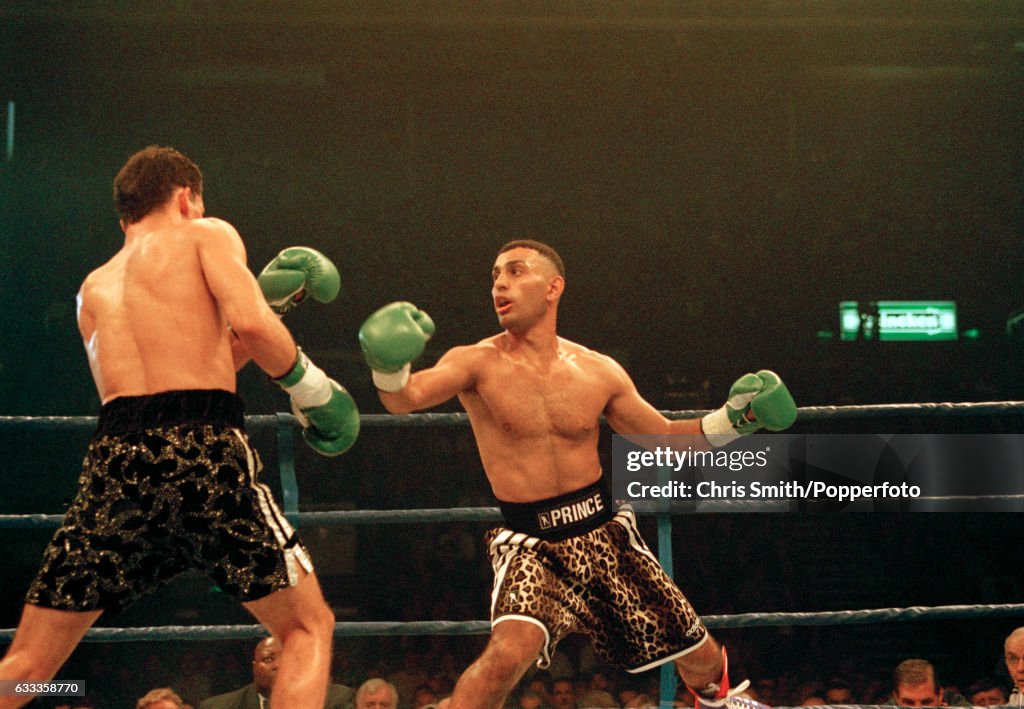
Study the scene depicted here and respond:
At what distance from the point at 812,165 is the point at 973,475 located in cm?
449

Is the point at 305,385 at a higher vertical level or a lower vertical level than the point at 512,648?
higher

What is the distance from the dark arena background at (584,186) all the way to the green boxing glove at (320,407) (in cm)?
521

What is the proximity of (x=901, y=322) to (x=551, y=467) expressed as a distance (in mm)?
6711

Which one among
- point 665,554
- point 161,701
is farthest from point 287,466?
point 161,701

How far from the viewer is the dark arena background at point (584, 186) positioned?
7.80 meters

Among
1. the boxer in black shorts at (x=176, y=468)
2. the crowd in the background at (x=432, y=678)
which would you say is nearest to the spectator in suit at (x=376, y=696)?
the crowd in the background at (x=432, y=678)

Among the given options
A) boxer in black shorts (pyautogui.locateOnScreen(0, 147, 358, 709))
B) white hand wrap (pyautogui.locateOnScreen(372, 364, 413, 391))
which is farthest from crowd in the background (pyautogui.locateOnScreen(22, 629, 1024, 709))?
boxer in black shorts (pyautogui.locateOnScreen(0, 147, 358, 709))

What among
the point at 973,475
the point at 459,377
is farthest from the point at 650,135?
the point at 459,377

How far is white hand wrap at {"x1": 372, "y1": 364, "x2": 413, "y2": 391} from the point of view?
2428mm

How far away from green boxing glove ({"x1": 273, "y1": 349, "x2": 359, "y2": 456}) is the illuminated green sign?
278 inches

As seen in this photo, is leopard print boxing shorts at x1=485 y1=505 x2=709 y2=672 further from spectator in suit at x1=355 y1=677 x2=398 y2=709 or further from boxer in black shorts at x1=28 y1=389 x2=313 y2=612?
spectator in suit at x1=355 y1=677 x2=398 y2=709

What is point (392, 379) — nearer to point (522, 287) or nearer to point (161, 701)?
point (522, 287)

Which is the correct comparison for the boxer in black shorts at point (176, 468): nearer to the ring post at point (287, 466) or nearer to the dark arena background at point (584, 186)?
the ring post at point (287, 466)

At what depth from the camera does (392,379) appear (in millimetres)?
2434
